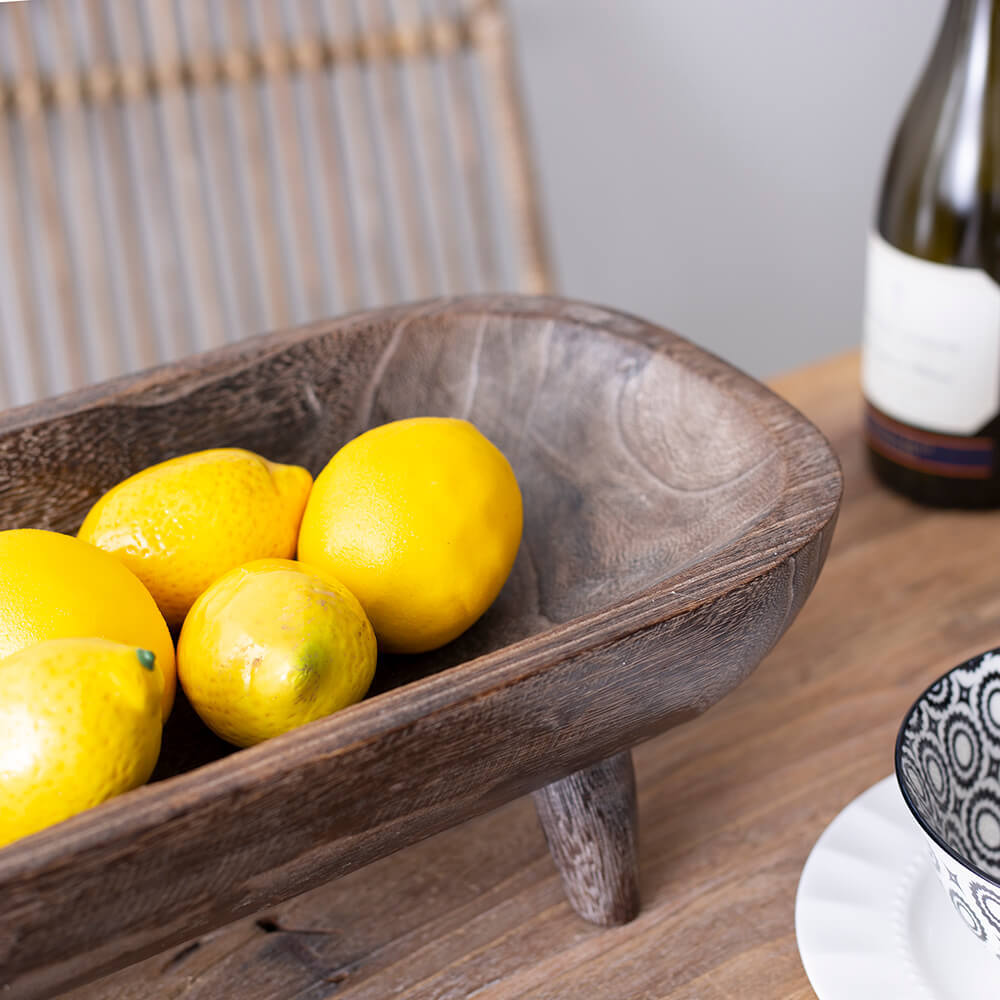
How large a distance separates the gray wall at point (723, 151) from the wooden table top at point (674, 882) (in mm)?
1032

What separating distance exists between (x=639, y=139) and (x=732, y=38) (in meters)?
0.18

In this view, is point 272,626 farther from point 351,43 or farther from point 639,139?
point 639,139

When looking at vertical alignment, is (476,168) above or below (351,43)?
below

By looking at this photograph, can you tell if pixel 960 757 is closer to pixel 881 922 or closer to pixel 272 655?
pixel 881 922

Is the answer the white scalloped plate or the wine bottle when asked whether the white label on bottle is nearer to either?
the wine bottle

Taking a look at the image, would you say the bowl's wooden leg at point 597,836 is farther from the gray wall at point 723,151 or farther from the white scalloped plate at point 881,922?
the gray wall at point 723,151

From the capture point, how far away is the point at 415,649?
1.49 ft

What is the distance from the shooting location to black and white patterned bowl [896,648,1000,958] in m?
0.40

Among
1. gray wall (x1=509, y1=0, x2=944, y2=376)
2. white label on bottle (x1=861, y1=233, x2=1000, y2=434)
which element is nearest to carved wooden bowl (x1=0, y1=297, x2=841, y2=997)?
white label on bottle (x1=861, y1=233, x2=1000, y2=434)

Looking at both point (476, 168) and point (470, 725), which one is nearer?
point (470, 725)

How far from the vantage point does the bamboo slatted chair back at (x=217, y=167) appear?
3.79 feet

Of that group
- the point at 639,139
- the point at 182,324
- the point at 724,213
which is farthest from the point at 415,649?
the point at 724,213

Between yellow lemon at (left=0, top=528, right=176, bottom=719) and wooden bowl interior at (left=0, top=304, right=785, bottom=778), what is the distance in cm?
5

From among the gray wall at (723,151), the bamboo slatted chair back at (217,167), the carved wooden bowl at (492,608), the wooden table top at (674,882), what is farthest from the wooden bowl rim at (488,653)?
the gray wall at (723,151)
